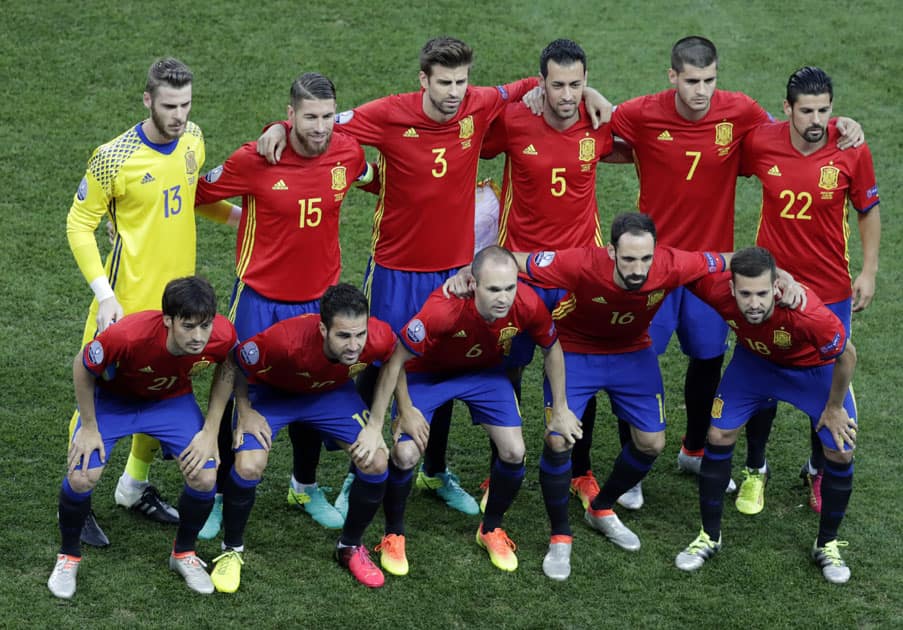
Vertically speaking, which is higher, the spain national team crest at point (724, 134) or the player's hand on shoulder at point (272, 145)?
the spain national team crest at point (724, 134)

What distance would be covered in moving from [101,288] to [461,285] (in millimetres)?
1890

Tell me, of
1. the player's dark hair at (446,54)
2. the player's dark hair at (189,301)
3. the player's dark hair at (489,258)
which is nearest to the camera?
the player's dark hair at (189,301)

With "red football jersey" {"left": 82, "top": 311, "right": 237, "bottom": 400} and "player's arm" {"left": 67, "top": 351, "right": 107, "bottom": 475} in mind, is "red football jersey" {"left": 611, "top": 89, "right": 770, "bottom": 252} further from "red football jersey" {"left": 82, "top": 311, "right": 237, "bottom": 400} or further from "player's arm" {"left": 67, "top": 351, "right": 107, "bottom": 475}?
"player's arm" {"left": 67, "top": 351, "right": 107, "bottom": 475}

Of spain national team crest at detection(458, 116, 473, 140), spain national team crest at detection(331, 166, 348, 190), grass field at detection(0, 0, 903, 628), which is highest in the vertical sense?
spain national team crest at detection(458, 116, 473, 140)

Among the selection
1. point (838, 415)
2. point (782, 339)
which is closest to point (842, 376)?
point (838, 415)

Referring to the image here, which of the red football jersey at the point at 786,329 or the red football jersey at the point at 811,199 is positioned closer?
the red football jersey at the point at 786,329

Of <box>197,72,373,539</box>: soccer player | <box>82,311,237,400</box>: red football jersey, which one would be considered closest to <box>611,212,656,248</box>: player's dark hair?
<box>197,72,373,539</box>: soccer player

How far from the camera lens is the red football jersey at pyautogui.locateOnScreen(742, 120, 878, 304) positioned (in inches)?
330

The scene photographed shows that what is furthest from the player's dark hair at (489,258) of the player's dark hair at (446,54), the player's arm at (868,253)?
the player's arm at (868,253)

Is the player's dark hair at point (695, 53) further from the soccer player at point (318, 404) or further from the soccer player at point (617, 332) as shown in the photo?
the soccer player at point (318, 404)

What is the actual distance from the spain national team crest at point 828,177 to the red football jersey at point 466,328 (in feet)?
5.77

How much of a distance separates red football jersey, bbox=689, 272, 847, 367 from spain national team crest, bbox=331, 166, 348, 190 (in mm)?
2004

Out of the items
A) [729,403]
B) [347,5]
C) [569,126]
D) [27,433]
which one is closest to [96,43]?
[347,5]

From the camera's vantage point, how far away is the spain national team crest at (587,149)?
337 inches
